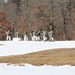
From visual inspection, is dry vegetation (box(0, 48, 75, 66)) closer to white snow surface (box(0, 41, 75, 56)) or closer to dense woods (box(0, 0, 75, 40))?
white snow surface (box(0, 41, 75, 56))

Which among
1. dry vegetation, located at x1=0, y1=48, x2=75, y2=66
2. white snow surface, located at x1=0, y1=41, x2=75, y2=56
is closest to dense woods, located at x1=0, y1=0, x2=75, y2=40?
white snow surface, located at x1=0, y1=41, x2=75, y2=56

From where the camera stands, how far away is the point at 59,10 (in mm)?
65125

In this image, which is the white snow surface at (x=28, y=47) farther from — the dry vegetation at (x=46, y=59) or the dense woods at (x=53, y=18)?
the dense woods at (x=53, y=18)

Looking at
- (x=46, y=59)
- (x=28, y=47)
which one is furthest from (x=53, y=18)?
(x=46, y=59)

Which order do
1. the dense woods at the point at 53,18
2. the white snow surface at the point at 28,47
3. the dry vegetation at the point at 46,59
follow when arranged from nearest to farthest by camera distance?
the dry vegetation at the point at 46,59, the white snow surface at the point at 28,47, the dense woods at the point at 53,18

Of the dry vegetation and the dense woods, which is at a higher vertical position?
the dense woods

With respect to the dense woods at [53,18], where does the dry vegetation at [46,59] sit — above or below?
below

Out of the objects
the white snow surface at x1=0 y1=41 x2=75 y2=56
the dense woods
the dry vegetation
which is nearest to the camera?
the dry vegetation

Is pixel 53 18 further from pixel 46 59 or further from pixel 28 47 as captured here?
pixel 46 59

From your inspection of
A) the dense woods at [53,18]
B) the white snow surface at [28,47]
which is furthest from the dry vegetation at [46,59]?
the dense woods at [53,18]

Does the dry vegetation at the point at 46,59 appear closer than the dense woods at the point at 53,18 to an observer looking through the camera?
Yes

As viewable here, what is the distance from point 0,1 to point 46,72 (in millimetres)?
83090

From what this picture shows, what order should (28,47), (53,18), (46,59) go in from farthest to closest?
1. (53,18)
2. (28,47)
3. (46,59)

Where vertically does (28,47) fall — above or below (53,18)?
below
